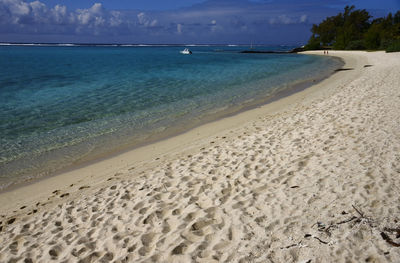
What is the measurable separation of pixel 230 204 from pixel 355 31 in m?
107

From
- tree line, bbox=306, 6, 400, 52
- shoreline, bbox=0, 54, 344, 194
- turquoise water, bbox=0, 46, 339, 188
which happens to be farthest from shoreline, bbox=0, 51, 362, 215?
tree line, bbox=306, 6, 400, 52

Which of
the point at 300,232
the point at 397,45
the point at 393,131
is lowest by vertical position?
the point at 300,232

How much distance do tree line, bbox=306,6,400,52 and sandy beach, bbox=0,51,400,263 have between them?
248 ft

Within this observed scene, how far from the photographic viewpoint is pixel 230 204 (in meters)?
4.70

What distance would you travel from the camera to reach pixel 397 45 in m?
50.3

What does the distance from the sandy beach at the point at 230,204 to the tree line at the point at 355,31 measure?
75724 millimetres

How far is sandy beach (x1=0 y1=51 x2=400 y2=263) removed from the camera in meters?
3.64

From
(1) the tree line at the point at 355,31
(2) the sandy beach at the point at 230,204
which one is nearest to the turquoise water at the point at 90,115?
(2) the sandy beach at the point at 230,204

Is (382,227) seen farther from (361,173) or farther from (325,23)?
(325,23)

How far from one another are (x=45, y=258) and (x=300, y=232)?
3.70 metres

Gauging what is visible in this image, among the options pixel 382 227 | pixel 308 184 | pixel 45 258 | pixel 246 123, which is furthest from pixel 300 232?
pixel 246 123

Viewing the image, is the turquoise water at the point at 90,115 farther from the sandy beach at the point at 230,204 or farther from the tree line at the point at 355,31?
the tree line at the point at 355,31

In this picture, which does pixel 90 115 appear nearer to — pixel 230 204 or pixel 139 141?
pixel 139 141

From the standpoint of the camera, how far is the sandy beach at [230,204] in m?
3.64
